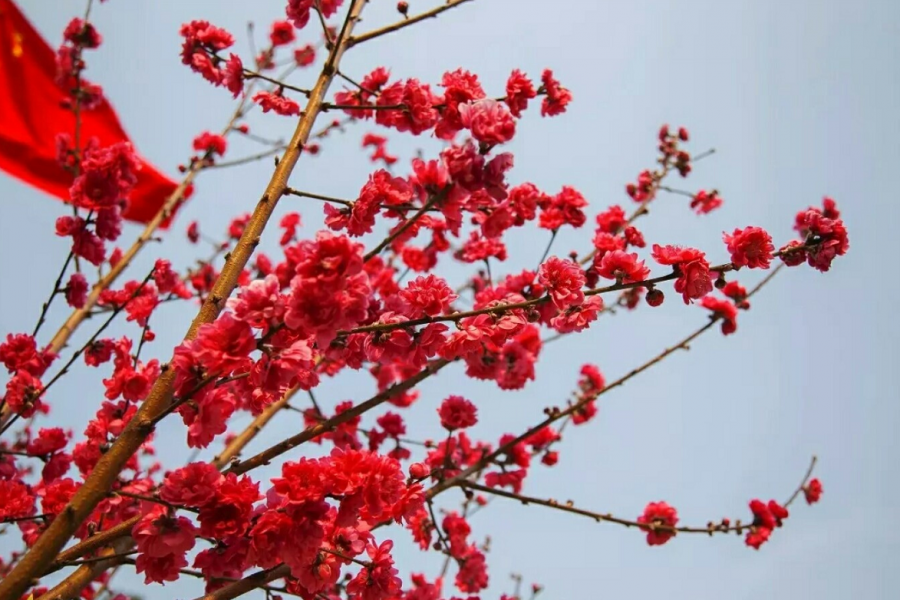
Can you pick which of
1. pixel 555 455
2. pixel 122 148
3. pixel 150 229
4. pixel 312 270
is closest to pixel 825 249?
pixel 312 270

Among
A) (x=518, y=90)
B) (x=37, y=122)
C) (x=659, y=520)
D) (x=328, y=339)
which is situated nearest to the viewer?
Answer: (x=328, y=339)

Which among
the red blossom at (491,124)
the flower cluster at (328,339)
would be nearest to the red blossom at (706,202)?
the flower cluster at (328,339)

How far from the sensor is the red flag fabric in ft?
21.6

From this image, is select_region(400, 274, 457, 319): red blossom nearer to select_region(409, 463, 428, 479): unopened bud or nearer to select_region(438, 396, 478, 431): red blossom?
select_region(409, 463, 428, 479): unopened bud

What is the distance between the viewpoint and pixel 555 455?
15.0 ft

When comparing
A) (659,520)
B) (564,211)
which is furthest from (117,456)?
(659,520)

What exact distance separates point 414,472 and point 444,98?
1695 millimetres

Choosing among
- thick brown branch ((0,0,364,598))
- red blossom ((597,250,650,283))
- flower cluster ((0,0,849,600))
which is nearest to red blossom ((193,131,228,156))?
flower cluster ((0,0,849,600))

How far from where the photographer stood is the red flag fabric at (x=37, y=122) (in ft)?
21.6

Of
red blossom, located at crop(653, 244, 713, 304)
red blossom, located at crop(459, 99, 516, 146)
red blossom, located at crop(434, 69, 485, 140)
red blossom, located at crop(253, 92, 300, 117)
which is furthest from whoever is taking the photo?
red blossom, located at crop(253, 92, 300, 117)

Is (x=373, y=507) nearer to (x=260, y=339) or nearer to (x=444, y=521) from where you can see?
(x=260, y=339)

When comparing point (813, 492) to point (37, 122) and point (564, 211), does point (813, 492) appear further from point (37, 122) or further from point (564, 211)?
point (37, 122)

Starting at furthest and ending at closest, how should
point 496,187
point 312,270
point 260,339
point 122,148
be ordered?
point 122,148 < point 496,187 < point 260,339 < point 312,270

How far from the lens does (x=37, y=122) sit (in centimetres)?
704
